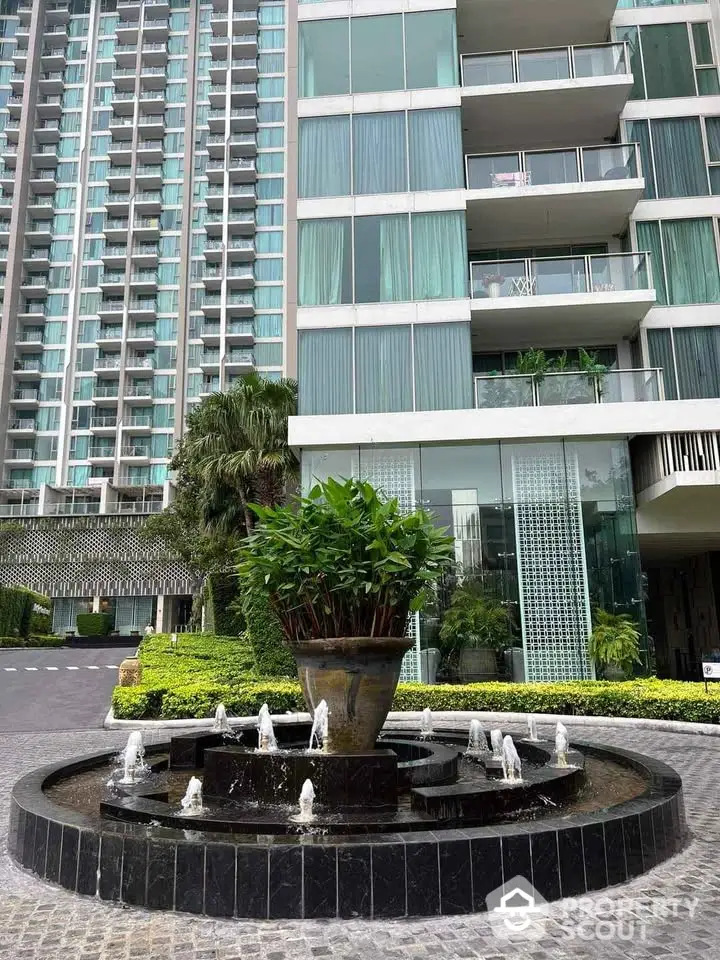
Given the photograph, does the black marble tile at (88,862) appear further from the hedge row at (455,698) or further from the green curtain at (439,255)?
the green curtain at (439,255)

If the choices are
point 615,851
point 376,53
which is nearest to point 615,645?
point 615,851

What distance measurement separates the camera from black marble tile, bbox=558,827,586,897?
197 inches

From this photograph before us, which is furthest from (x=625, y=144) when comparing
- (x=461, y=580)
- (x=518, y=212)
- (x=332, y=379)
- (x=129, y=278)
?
(x=129, y=278)

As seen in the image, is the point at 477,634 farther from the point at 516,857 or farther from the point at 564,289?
the point at 516,857

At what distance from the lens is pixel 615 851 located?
527 cm

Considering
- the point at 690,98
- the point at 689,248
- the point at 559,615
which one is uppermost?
the point at 690,98

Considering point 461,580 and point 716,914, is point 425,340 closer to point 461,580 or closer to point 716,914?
point 461,580

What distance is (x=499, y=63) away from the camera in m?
20.4

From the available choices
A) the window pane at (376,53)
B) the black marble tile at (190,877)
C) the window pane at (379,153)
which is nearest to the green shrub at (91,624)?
the window pane at (379,153)

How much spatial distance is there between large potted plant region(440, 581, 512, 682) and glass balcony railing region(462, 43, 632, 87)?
13736 millimetres

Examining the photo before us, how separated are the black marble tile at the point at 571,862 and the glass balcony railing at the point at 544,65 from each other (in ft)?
65.3

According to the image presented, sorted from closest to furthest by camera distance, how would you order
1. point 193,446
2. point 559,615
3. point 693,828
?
point 693,828
point 559,615
point 193,446

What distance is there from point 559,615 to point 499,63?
14.7 meters

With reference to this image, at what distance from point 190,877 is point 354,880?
1.05 metres
